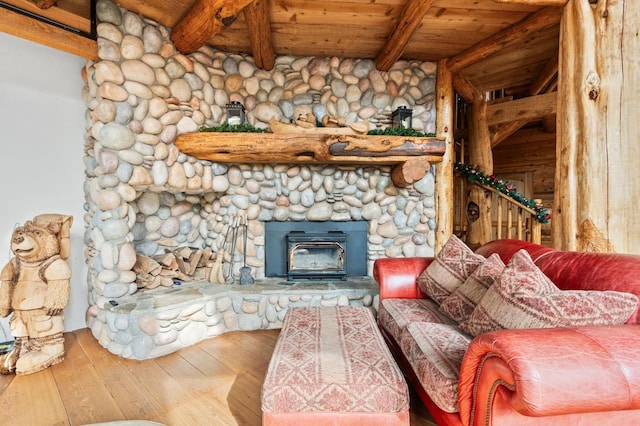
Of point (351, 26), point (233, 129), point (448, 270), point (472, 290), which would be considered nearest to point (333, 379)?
point (472, 290)

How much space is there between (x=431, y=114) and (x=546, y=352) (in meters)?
2.80

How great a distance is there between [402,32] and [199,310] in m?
2.81

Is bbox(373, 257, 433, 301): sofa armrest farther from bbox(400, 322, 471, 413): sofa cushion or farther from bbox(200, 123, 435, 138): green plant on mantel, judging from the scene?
bbox(200, 123, 435, 138): green plant on mantel

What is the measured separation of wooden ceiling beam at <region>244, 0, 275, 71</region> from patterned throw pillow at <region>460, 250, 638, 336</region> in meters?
2.34

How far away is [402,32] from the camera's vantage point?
2.57 m

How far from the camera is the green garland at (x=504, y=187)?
11.0 feet

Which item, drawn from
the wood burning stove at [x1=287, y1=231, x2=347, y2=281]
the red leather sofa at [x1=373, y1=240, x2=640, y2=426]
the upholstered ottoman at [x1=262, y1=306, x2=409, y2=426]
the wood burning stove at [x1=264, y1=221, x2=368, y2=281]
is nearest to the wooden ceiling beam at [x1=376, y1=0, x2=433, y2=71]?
the wood burning stove at [x1=264, y1=221, x2=368, y2=281]

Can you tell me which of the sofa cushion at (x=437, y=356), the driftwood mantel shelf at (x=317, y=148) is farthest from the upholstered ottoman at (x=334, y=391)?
the driftwood mantel shelf at (x=317, y=148)

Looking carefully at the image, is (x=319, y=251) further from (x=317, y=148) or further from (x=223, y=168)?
(x=223, y=168)

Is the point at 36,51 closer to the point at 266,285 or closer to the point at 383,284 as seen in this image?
the point at 266,285

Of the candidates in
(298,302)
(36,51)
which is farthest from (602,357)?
(36,51)

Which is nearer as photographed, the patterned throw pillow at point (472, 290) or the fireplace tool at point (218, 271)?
the patterned throw pillow at point (472, 290)

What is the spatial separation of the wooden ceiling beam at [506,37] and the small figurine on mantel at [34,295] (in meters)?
3.71

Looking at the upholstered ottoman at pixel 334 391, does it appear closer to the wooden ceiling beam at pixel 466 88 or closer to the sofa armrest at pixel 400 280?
the sofa armrest at pixel 400 280
